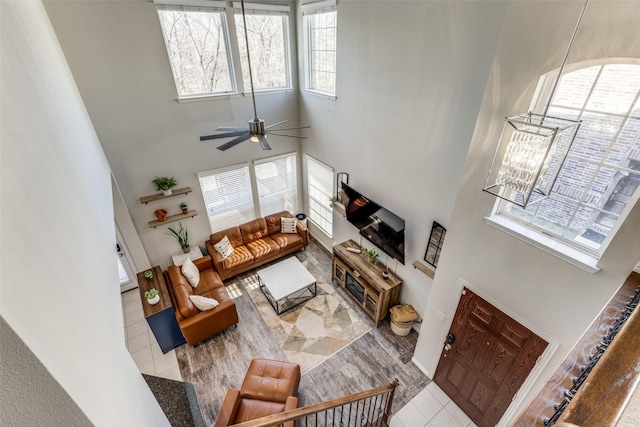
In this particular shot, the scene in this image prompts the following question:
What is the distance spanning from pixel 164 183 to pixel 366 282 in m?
3.87

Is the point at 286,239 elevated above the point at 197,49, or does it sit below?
below

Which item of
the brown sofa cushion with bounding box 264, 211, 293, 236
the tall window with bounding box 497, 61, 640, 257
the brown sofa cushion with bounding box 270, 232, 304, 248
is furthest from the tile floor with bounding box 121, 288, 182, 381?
the tall window with bounding box 497, 61, 640, 257

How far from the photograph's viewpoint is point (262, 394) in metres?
3.54

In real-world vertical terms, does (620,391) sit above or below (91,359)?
above

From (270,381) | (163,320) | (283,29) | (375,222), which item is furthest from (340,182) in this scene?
(163,320)

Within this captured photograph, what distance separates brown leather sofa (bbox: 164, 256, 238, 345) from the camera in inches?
175

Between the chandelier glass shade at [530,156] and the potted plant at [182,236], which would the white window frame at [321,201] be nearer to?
the potted plant at [182,236]

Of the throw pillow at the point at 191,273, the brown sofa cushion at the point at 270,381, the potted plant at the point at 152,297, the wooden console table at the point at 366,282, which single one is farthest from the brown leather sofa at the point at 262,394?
the throw pillow at the point at 191,273

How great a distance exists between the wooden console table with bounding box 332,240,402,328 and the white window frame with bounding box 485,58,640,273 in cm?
234

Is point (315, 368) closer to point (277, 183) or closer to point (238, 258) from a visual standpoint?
point (238, 258)

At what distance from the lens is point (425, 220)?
4090 millimetres

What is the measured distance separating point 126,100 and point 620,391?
5.67 metres

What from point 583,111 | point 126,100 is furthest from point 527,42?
point 126,100

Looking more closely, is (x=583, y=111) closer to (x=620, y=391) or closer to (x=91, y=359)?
(x=620, y=391)
